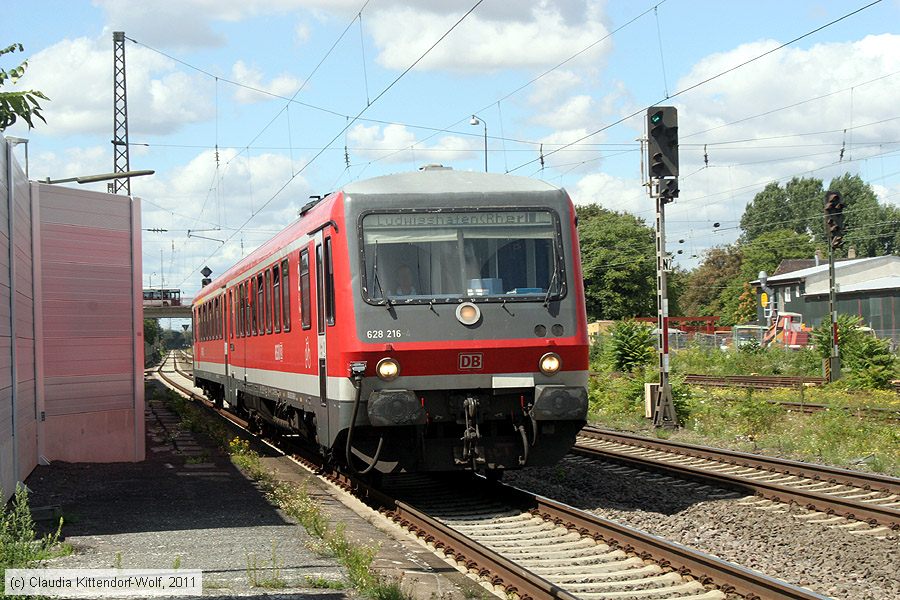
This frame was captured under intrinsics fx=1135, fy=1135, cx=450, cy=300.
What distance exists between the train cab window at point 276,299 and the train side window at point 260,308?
1041mm

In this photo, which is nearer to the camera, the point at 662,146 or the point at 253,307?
the point at 253,307

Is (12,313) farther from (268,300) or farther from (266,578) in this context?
(266,578)

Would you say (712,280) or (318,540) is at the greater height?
(712,280)

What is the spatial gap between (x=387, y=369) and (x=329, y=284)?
1.27 m

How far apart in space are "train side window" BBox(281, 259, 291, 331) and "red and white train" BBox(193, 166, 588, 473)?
259 cm

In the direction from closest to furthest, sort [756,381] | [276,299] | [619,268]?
[276,299] < [756,381] < [619,268]

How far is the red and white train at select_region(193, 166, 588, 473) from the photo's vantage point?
36.0 feet

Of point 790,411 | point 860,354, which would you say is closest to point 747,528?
point 790,411

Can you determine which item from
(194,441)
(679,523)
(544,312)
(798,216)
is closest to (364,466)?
(544,312)

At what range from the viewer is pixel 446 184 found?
38.3 feet

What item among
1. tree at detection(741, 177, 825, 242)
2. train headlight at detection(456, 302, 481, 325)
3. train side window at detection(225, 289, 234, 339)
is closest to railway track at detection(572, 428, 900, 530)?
train headlight at detection(456, 302, 481, 325)

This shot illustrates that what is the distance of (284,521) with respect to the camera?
10.9 metres

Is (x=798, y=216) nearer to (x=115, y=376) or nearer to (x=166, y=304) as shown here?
(x=166, y=304)

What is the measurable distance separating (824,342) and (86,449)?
2010 cm
